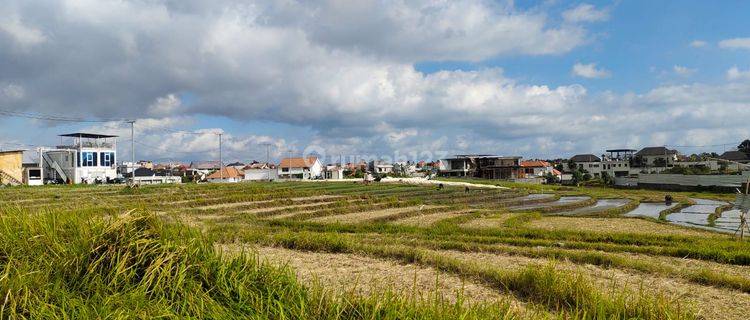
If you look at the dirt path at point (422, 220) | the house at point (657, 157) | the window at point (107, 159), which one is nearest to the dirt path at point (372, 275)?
the dirt path at point (422, 220)

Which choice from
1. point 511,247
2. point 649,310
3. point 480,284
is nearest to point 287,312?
point 649,310

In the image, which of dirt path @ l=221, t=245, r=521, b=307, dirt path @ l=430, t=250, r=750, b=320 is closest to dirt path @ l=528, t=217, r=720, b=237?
dirt path @ l=430, t=250, r=750, b=320

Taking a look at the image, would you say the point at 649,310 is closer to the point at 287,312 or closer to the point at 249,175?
the point at 287,312

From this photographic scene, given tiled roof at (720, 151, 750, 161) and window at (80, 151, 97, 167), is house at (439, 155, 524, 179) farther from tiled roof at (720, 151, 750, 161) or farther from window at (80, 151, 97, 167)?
window at (80, 151, 97, 167)

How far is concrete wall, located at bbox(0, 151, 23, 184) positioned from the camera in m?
38.4

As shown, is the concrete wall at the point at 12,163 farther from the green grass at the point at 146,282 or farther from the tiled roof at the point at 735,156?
the tiled roof at the point at 735,156

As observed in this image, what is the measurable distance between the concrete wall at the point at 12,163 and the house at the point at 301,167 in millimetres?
39725

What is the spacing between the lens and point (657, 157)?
71312mm

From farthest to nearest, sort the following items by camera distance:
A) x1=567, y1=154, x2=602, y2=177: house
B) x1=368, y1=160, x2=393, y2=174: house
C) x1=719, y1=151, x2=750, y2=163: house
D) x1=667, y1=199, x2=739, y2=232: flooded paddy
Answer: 1. x1=368, y1=160, x2=393, y2=174: house
2. x1=567, y1=154, x2=602, y2=177: house
3. x1=719, y1=151, x2=750, y2=163: house
4. x1=667, y1=199, x2=739, y2=232: flooded paddy

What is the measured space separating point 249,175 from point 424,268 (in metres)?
67.0

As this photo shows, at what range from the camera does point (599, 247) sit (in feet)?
36.0

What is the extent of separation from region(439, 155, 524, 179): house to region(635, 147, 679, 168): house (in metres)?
16.6

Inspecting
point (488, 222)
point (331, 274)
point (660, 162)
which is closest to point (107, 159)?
point (488, 222)

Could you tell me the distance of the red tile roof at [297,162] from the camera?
264 feet
